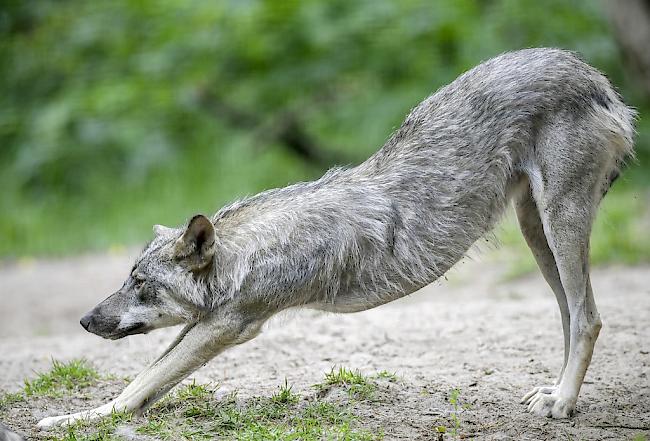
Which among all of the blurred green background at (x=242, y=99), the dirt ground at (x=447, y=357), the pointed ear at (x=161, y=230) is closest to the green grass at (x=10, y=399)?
the dirt ground at (x=447, y=357)

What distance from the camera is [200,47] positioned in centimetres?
1357

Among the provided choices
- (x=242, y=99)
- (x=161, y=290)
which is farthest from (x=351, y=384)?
(x=242, y=99)

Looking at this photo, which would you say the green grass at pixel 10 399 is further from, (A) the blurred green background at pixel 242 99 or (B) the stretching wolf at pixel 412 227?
(A) the blurred green background at pixel 242 99

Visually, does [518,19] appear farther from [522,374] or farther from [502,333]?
[522,374]

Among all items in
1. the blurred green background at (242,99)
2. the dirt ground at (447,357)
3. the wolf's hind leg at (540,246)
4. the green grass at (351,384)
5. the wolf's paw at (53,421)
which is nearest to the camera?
the wolf's paw at (53,421)

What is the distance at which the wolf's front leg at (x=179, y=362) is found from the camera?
509 cm

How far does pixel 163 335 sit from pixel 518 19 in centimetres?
775

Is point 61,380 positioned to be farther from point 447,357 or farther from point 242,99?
point 242,99

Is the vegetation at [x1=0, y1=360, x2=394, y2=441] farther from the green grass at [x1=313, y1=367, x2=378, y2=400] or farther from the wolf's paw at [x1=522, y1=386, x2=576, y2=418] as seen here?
the wolf's paw at [x1=522, y1=386, x2=576, y2=418]

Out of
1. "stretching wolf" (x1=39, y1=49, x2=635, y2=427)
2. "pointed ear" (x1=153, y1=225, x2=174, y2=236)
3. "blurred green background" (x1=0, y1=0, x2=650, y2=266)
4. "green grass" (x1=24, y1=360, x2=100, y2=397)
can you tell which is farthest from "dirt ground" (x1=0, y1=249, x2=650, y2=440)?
"blurred green background" (x1=0, y1=0, x2=650, y2=266)

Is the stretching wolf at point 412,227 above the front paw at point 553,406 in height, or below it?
above

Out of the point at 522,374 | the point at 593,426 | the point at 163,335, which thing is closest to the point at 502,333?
the point at 522,374

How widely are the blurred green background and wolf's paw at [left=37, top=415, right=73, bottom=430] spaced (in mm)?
7675

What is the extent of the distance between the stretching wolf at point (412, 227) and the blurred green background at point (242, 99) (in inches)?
289
